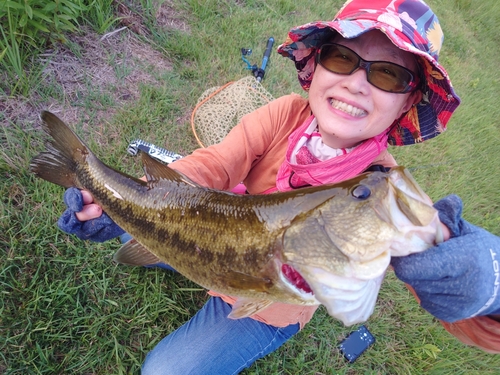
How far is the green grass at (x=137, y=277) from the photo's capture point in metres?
2.29

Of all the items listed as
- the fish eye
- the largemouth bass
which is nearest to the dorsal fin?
the largemouth bass

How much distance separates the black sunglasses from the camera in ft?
5.70

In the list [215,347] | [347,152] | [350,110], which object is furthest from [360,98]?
[215,347]

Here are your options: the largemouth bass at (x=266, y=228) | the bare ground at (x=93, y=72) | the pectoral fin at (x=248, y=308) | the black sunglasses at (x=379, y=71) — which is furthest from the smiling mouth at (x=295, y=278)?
the bare ground at (x=93, y=72)

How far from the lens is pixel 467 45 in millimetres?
7664

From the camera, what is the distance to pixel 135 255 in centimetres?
189

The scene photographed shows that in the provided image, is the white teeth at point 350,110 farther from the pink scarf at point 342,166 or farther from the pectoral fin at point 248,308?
the pectoral fin at point 248,308

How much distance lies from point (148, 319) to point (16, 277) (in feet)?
3.13

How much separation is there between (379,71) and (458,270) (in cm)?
104

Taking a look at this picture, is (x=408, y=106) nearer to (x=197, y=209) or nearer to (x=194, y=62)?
(x=197, y=209)

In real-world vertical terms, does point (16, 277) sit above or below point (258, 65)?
→ below

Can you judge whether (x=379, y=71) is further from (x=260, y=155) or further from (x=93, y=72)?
(x=93, y=72)

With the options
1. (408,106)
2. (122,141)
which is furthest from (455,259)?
(122,141)

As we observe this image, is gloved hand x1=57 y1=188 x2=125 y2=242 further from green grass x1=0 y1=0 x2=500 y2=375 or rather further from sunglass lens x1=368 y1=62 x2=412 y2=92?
sunglass lens x1=368 y1=62 x2=412 y2=92
